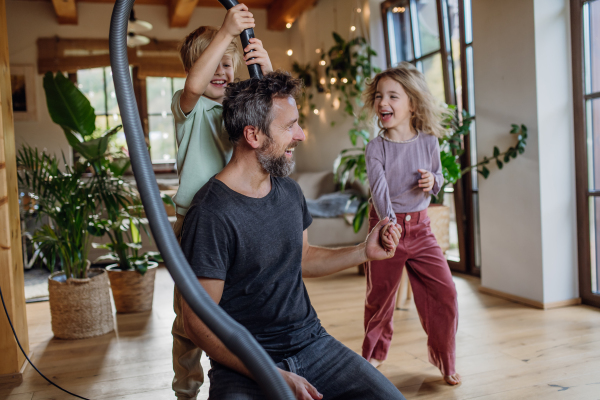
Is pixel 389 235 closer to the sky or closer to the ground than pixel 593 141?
closer to the ground

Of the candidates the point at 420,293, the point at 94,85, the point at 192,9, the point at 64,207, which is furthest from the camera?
the point at 94,85

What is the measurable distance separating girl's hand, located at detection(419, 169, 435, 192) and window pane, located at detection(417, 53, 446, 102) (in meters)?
2.23

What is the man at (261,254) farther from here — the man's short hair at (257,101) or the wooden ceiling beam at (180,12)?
the wooden ceiling beam at (180,12)

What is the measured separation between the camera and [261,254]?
48.1 inches

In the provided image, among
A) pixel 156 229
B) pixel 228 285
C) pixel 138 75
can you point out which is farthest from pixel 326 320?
pixel 138 75

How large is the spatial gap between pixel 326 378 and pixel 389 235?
0.38 meters

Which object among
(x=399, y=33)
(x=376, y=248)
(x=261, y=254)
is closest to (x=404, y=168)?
(x=376, y=248)

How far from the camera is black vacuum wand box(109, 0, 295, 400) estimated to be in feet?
2.81

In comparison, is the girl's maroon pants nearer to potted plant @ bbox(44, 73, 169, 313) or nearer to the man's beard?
the man's beard

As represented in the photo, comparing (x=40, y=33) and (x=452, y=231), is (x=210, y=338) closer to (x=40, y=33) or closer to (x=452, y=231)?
(x=452, y=231)

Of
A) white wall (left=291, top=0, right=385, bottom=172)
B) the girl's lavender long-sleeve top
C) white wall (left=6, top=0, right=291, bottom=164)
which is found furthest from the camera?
white wall (left=6, top=0, right=291, bottom=164)

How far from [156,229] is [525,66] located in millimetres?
2657

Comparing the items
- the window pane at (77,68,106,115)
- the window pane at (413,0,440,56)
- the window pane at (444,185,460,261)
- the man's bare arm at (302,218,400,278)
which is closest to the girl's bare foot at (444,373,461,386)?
the man's bare arm at (302,218,400,278)

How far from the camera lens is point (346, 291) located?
3.57m
